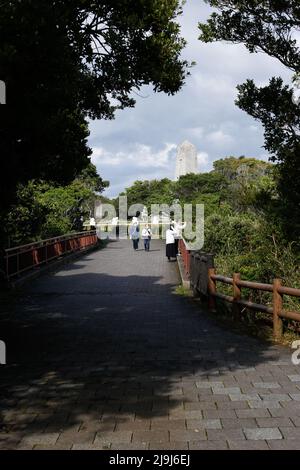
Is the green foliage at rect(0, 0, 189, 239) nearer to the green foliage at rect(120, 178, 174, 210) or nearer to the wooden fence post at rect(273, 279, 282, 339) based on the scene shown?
the wooden fence post at rect(273, 279, 282, 339)

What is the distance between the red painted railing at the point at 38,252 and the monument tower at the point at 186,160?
3559 cm

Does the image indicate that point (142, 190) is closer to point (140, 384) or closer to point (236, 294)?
point (236, 294)

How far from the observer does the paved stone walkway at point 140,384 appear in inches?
181

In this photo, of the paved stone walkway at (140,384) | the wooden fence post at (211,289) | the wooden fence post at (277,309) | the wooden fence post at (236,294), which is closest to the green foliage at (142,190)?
the wooden fence post at (211,289)

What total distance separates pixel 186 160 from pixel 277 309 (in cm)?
5626

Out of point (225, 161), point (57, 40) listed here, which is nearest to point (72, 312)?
point (57, 40)

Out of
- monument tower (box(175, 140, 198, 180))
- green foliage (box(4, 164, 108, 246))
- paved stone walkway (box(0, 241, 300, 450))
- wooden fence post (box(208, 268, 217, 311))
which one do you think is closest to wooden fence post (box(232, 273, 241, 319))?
paved stone walkway (box(0, 241, 300, 450))

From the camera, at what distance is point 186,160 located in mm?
63906

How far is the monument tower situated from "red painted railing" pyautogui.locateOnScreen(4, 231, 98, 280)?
35.6 m

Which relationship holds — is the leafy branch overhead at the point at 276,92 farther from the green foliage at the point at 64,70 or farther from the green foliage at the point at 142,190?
the green foliage at the point at 142,190

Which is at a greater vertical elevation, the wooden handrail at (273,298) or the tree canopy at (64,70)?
the tree canopy at (64,70)

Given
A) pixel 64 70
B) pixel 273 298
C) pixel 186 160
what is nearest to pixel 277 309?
pixel 273 298

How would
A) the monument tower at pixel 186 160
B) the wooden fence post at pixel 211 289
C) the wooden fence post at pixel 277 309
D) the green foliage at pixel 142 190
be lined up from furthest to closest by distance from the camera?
the green foliage at pixel 142 190
the monument tower at pixel 186 160
the wooden fence post at pixel 211 289
the wooden fence post at pixel 277 309

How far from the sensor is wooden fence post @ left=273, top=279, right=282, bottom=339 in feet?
28.1
